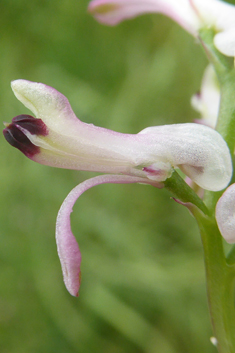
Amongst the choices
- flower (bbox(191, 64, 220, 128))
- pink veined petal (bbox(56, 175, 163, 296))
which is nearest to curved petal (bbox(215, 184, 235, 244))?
pink veined petal (bbox(56, 175, 163, 296))

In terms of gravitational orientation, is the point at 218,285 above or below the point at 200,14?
below

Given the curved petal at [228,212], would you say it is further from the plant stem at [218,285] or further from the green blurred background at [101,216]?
the green blurred background at [101,216]

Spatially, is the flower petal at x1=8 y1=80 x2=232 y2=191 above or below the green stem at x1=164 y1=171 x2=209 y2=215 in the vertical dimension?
above

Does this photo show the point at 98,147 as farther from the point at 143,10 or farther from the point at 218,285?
the point at 143,10

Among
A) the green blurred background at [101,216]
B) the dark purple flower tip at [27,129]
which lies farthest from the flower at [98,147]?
the green blurred background at [101,216]

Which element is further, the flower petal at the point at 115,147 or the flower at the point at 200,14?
the flower at the point at 200,14

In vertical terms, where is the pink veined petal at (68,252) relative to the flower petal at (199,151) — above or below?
below

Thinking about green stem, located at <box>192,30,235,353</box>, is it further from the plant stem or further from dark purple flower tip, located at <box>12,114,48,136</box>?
dark purple flower tip, located at <box>12,114,48,136</box>

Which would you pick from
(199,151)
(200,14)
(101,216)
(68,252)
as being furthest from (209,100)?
(101,216)
